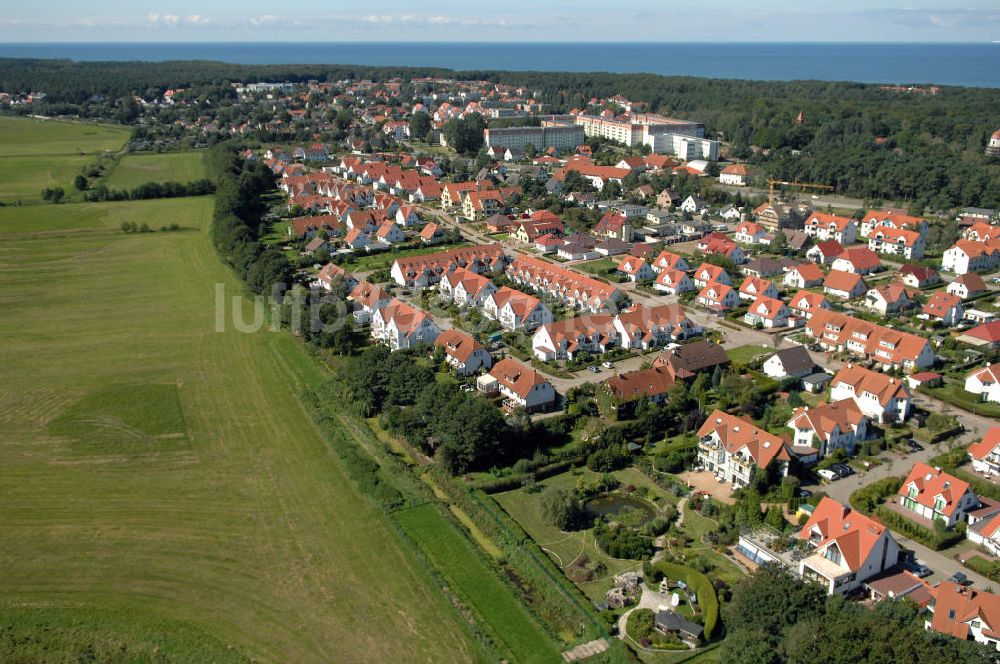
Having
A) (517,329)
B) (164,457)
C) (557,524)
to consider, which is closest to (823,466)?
(557,524)

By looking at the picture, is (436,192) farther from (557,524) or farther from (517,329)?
(557,524)

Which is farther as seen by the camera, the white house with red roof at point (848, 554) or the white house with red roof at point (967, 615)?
the white house with red roof at point (848, 554)

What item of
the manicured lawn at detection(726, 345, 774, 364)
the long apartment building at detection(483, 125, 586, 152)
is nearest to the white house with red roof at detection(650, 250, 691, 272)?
the manicured lawn at detection(726, 345, 774, 364)

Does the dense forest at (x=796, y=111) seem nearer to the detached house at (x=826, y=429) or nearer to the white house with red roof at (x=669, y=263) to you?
the white house with red roof at (x=669, y=263)

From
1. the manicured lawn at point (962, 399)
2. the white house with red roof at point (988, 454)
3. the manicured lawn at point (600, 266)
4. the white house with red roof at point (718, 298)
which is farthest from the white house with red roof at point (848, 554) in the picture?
the manicured lawn at point (600, 266)

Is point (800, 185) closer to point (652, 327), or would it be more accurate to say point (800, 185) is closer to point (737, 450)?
point (652, 327)
